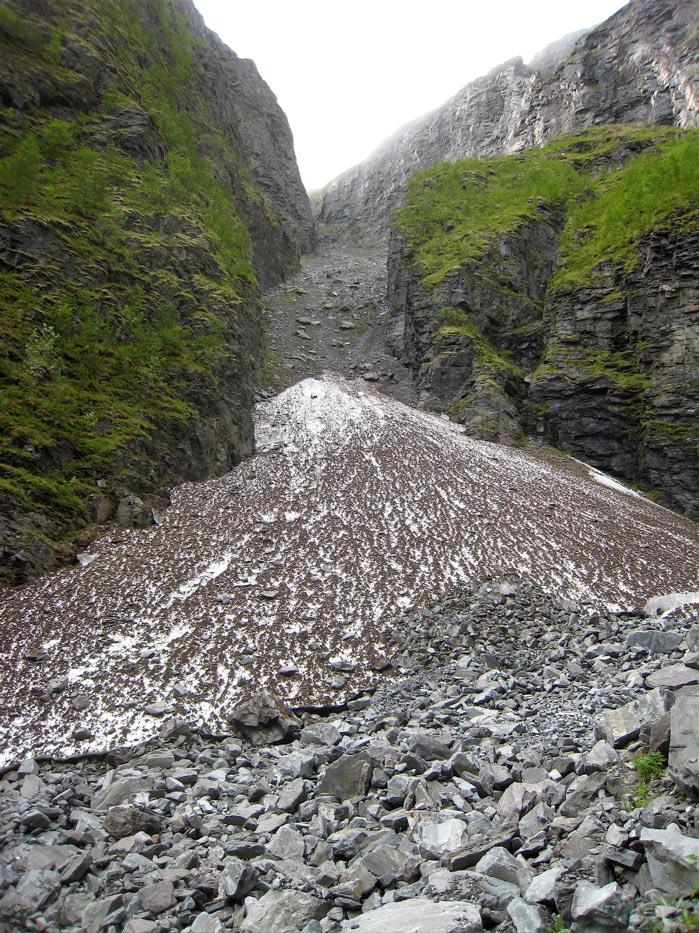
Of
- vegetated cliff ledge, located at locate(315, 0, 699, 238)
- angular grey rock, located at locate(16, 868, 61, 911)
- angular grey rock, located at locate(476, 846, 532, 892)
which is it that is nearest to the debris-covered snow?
angular grey rock, located at locate(16, 868, 61, 911)

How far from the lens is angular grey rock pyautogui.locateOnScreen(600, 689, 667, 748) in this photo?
6.84 meters

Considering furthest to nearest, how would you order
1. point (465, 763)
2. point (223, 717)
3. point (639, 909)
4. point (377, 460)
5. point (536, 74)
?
point (536, 74) → point (377, 460) → point (223, 717) → point (465, 763) → point (639, 909)

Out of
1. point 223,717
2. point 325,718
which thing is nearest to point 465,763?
point 325,718

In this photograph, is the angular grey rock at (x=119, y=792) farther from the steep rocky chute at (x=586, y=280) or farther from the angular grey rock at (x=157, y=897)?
the steep rocky chute at (x=586, y=280)

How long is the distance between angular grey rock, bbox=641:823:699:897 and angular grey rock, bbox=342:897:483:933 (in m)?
1.51

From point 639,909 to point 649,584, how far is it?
17756 mm

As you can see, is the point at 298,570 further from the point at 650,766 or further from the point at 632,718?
the point at 650,766

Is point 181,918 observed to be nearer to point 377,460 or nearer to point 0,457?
point 0,457

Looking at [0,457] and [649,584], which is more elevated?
[0,457]

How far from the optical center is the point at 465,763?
8.12 m

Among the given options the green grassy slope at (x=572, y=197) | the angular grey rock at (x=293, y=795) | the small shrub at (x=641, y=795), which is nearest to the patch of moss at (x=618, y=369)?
the green grassy slope at (x=572, y=197)

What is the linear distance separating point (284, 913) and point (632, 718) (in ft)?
16.1

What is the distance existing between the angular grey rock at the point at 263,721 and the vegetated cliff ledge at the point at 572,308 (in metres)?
25.7

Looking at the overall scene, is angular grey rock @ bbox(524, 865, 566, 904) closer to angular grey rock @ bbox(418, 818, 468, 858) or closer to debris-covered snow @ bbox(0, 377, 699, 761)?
angular grey rock @ bbox(418, 818, 468, 858)
